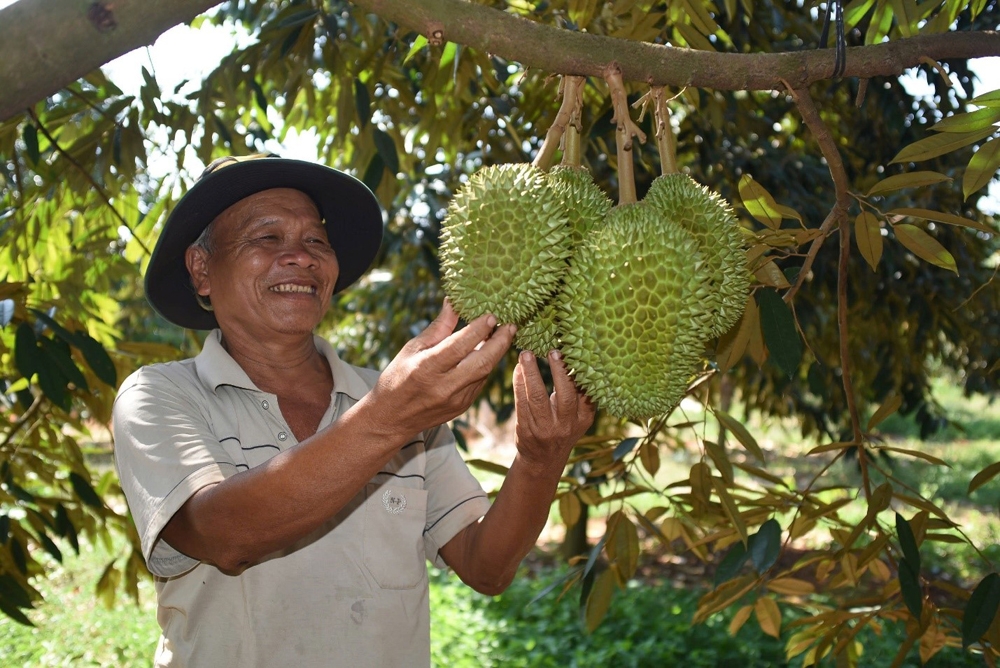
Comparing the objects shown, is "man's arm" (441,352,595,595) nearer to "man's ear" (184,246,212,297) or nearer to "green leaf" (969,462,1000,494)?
"man's ear" (184,246,212,297)

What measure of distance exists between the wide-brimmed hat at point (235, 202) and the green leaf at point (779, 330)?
0.95 m

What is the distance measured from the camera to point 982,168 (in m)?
1.38

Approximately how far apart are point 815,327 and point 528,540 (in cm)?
293

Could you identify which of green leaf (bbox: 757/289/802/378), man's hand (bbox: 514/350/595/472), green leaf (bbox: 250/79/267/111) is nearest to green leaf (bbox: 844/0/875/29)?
green leaf (bbox: 757/289/802/378)

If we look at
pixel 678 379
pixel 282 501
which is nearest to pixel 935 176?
pixel 678 379

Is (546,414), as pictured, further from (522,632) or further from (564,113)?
(522,632)

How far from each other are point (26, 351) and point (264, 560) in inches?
31.4

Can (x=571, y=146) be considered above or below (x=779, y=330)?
above

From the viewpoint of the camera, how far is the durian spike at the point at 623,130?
1.09m

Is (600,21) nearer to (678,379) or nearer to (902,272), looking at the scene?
(678,379)

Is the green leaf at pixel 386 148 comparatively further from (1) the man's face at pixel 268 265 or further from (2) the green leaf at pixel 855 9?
A: (2) the green leaf at pixel 855 9

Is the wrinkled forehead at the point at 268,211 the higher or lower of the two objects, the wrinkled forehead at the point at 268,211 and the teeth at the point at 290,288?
the higher

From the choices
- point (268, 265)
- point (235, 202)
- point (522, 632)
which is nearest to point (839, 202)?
point (268, 265)

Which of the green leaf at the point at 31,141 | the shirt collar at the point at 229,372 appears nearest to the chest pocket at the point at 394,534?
the shirt collar at the point at 229,372
